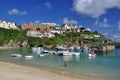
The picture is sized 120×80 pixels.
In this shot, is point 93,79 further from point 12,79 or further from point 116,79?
point 12,79

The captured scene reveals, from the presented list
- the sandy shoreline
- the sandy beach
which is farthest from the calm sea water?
the sandy beach

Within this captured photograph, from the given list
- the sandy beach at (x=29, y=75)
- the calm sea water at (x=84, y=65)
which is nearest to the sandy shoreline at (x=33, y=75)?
the sandy beach at (x=29, y=75)

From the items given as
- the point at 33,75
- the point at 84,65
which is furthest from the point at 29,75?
the point at 84,65

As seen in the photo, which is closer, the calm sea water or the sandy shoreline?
the sandy shoreline

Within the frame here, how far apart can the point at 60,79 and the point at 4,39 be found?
524ft

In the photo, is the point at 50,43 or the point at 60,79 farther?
the point at 50,43

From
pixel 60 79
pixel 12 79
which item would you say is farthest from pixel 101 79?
pixel 12 79

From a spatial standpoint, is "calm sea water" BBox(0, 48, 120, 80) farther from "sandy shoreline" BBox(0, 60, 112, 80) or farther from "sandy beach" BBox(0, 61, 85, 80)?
"sandy beach" BBox(0, 61, 85, 80)

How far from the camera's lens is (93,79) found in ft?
122

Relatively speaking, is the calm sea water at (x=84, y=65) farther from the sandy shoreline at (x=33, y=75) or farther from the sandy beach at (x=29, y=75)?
the sandy beach at (x=29, y=75)

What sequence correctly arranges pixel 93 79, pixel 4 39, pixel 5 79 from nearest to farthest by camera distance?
pixel 5 79 < pixel 93 79 < pixel 4 39

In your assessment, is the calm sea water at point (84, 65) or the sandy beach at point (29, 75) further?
the calm sea water at point (84, 65)

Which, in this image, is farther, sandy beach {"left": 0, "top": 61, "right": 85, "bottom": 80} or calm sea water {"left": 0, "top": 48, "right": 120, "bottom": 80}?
calm sea water {"left": 0, "top": 48, "right": 120, "bottom": 80}

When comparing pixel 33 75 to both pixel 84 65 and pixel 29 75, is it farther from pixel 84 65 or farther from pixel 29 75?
pixel 84 65
